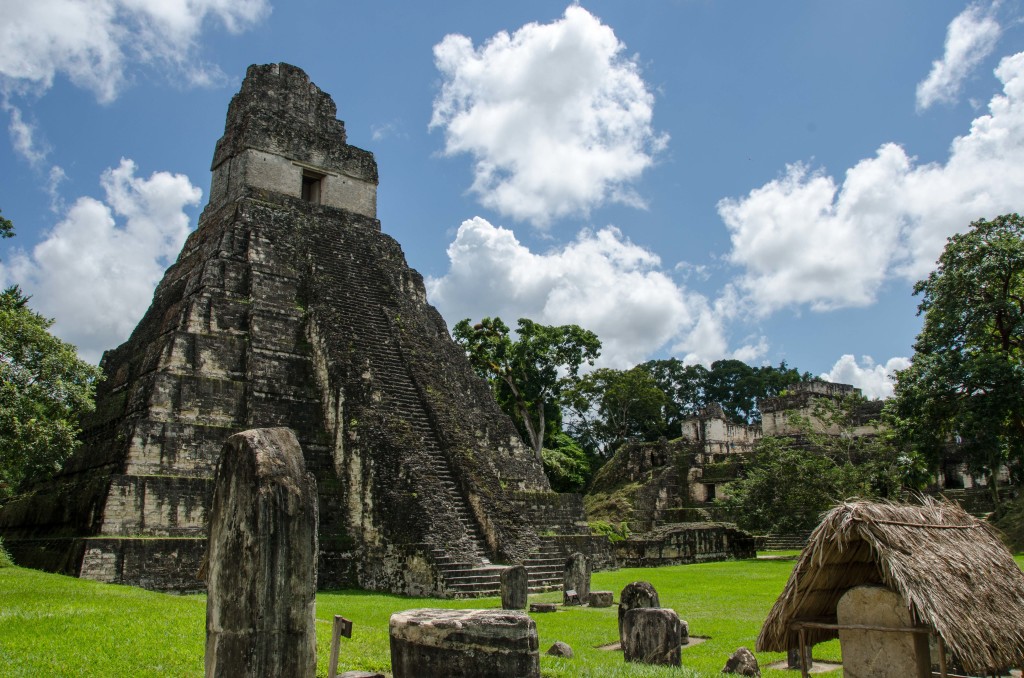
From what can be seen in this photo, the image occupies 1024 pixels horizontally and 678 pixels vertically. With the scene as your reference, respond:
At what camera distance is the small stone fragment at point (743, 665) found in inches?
262

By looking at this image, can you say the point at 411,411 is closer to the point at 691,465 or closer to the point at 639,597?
the point at 639,597

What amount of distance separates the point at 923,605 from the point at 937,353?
50.9ft

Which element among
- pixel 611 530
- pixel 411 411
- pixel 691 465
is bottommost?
pixel 611 530

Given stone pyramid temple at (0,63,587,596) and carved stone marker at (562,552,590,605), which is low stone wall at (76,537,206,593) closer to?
stone pyramid temple at (0,63,587,596)

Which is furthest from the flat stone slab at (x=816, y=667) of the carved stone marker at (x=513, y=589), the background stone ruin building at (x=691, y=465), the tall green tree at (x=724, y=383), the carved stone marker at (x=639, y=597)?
the tall green tree at (x=724, y=383)

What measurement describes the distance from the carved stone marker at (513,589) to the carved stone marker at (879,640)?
6.34 meters

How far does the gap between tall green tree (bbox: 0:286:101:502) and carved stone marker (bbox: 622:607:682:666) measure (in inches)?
400

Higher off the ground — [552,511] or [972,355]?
[972,355]

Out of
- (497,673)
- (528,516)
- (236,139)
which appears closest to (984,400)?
(528,516)

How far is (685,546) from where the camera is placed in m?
21.4

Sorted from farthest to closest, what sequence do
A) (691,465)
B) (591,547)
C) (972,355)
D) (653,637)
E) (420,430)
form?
(691,465) < (972,355) < (591,547) < (420,430) < (653,637)

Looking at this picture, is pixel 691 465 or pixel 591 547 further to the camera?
pixel 691 465

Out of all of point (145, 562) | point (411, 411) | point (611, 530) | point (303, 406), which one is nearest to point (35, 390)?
point (145, 562)

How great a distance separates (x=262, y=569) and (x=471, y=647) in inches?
59.7
